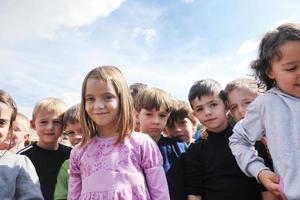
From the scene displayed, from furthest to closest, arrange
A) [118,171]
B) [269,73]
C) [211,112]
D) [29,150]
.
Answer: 1. [29,150]
2. [211,112]
3. [118,171]
4. [269,73]

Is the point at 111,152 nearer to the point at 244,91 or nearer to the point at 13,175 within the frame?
the point at 13,175

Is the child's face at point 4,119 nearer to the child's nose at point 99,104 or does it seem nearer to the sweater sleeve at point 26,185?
the sweater sleeve at point 26,185

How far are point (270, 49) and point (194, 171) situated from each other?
1.33 metres

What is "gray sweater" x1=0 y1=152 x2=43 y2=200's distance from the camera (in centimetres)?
260

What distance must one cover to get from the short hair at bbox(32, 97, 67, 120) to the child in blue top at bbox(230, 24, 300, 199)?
2.26 meters

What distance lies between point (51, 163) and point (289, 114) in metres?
2.77

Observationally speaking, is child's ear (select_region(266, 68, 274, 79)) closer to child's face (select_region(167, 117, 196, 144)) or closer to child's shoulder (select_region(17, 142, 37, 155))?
child's face (select_region(167, 117, 196, 144))

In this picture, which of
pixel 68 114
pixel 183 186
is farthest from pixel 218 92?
pixel 68 114

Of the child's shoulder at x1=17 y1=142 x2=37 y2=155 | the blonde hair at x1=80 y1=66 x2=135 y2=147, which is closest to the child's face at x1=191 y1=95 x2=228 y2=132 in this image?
the blonde hair at x1=80 y1=66 x2=135 y2=147

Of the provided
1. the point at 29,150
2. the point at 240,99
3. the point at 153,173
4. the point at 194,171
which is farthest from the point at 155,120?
the point at 29,150

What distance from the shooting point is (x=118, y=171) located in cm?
253

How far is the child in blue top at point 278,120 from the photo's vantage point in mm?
2033

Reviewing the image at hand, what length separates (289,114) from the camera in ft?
6.99

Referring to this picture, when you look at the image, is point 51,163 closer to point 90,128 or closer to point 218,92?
point 90,128
